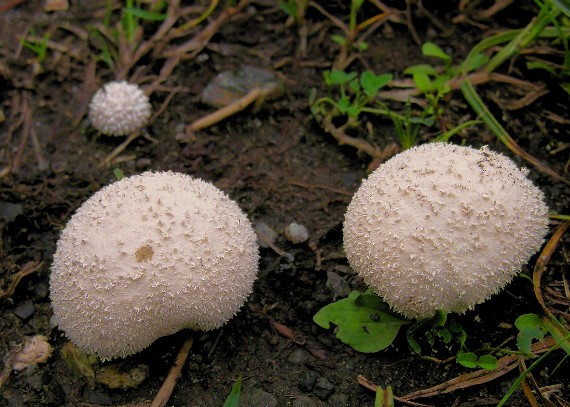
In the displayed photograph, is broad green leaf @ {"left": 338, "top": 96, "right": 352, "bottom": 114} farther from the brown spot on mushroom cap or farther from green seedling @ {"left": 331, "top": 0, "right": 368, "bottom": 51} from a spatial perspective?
the brown spot on mushroom cap

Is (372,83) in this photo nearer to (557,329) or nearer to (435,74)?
(435,74)

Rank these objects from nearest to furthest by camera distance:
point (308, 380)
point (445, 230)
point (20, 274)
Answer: point (445, 230), point (308, 380), point (20, 274)

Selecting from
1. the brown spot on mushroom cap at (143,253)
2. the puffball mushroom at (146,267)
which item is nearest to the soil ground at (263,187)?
the puffball mushroom at (146,267)

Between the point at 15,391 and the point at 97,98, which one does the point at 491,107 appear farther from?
the point at 15,391

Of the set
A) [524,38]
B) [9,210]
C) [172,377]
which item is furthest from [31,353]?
[524,38]

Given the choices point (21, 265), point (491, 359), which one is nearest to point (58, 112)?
point (21, 265)

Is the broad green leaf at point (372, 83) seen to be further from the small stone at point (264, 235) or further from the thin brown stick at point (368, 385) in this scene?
the thin brown stick at point (368, 385)
